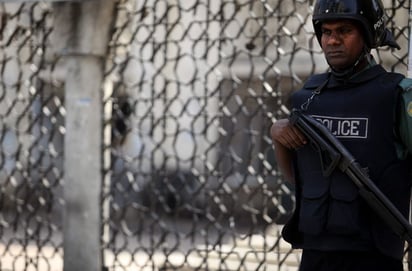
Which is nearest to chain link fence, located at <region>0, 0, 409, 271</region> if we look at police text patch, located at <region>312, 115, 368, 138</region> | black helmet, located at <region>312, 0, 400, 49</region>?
black helmet, located at <region>312, 0, 400, 49</region>

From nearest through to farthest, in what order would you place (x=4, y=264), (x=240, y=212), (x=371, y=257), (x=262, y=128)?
1. (x=371, y=257)
2. (x=262, y=128)
3. (x=240, y=212)
4. (x=4, y=264)

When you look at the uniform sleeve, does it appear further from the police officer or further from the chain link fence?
the chain link fence

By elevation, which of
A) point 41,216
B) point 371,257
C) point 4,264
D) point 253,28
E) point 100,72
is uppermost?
point 253,28

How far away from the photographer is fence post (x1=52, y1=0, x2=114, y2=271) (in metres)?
4.86

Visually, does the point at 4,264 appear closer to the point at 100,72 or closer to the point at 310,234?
the point at 100,72

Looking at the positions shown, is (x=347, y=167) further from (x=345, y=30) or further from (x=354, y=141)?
(x=345, y=30)

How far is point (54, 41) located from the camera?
16.2ft

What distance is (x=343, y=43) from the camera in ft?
8.48

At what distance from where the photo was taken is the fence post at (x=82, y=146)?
4.86 meters

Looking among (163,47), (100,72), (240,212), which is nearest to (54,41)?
(100,72)

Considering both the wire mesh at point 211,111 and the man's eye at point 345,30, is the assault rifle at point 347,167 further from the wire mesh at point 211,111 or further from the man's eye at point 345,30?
the wire mesh at point 211,111

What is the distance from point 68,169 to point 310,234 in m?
2.62

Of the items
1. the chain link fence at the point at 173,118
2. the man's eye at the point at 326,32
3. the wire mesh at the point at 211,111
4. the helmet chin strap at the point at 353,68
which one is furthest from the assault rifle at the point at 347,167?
the wire mesh at the point at 211,111

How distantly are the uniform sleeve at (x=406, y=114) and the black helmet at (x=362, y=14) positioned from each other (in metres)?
0.20
